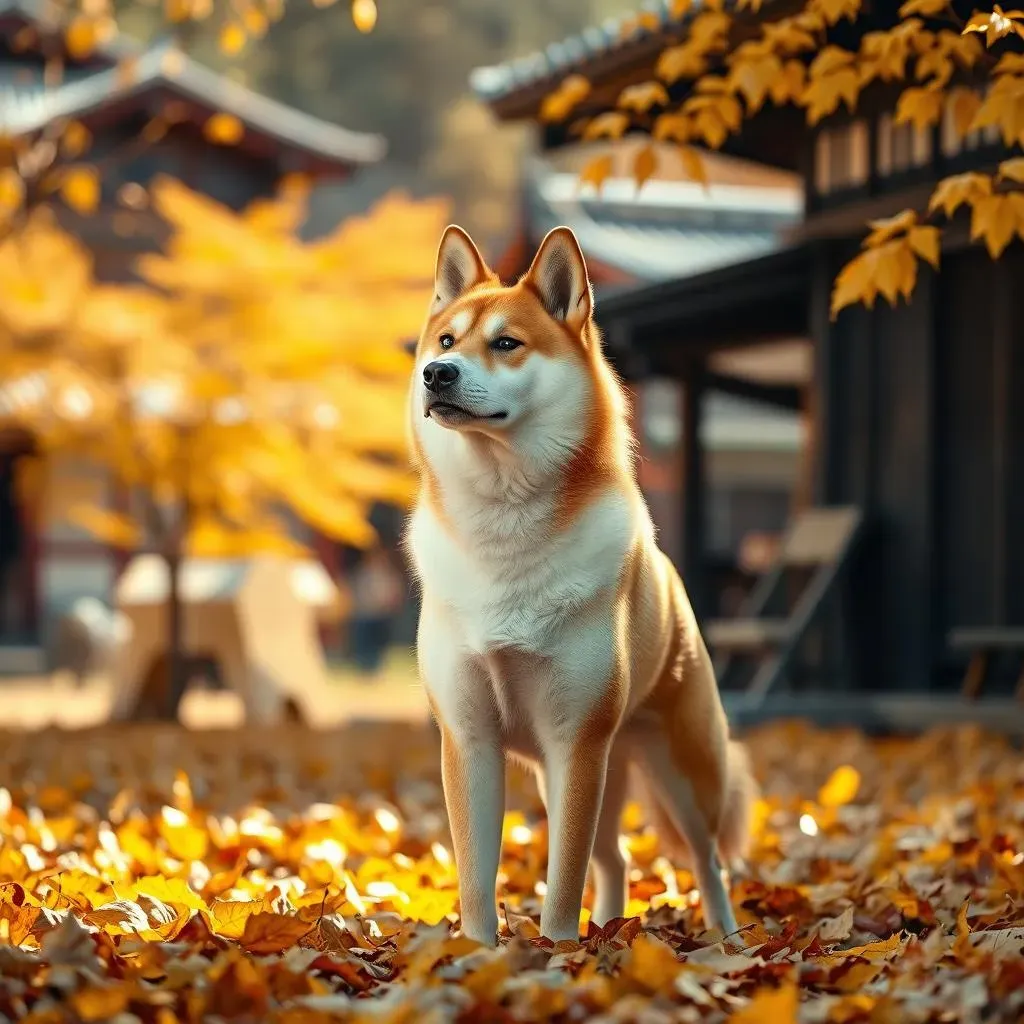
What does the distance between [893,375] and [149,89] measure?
17.3 meters

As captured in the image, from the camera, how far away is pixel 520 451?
3.34m

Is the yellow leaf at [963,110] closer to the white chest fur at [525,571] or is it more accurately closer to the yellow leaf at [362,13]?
the white chest fur at [525,571]

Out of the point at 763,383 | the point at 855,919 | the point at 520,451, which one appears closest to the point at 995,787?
the point at 855,919

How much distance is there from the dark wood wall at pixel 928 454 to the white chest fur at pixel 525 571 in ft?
20.3

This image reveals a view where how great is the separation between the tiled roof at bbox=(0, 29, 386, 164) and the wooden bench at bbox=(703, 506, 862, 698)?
15.0m

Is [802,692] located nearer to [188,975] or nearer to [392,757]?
[392,757]

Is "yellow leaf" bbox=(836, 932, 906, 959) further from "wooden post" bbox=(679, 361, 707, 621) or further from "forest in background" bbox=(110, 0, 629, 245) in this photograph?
"forest in background" bbox=(110, 0, 629, 245)

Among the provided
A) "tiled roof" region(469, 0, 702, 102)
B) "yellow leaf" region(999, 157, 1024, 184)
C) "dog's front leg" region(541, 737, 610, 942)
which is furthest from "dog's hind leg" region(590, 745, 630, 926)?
"tiled roof" region(469, 0, 702, 102)

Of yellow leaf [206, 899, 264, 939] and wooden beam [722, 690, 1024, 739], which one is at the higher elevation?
yellow leaf [206, 899, 264, 939]

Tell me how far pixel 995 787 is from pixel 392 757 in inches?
109

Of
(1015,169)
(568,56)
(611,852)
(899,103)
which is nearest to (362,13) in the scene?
(899,103)

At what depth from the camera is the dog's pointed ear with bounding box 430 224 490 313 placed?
3.62 m

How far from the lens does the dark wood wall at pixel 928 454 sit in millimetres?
9242

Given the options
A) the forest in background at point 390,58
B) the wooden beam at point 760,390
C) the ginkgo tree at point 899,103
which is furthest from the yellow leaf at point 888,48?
the forest in background at point 390,58
